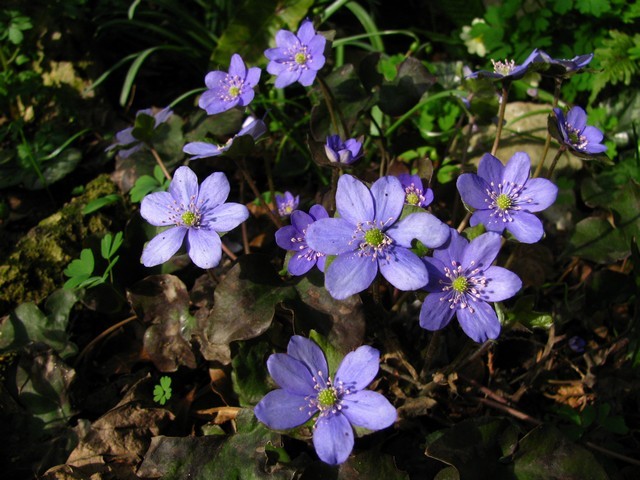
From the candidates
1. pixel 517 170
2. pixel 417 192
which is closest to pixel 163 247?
pixel 417 192

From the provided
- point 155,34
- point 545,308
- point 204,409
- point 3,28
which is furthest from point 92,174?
point 545,308

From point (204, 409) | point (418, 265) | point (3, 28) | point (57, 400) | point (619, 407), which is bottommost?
point (619, 407)

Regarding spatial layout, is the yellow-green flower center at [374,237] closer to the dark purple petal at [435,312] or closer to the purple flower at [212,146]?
the dark purple petal at [435,312]

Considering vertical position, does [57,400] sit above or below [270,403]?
below

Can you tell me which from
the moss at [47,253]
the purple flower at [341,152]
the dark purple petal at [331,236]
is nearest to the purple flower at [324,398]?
the dark purple petal at [331,236]

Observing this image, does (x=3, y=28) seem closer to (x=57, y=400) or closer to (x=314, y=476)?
(x=57, y=400)

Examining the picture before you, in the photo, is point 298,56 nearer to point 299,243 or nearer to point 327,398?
point 299,243

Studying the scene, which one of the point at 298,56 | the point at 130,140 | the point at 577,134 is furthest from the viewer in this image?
the point at 130,140
